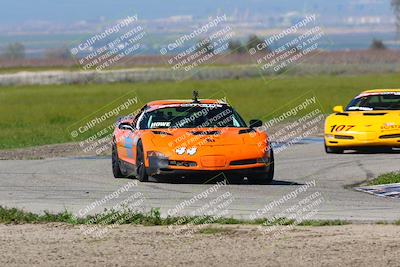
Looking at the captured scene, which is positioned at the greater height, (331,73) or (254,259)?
(254,259)

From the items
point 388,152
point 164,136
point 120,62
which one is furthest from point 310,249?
point 120,62

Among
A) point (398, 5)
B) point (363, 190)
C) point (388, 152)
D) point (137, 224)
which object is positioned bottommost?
point (398, 5)

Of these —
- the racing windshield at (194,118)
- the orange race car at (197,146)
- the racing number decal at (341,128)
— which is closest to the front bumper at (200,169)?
the orange race car at (197,146)

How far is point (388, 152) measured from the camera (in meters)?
27.6

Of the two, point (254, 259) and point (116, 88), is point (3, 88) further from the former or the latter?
point (254, 259)

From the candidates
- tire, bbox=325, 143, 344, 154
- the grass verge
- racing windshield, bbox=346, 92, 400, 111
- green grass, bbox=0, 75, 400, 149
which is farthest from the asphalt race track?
green grass, bbox=0, 75, 400, 149

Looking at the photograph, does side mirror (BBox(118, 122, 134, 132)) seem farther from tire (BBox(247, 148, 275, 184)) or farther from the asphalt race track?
tire (BBox(247, 148, 275, 184))

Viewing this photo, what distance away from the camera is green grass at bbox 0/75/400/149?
4059 cm

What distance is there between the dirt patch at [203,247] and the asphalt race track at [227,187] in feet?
5.03

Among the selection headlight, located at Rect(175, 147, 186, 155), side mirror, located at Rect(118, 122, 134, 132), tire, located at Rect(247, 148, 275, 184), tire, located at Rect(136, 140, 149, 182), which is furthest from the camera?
side mirror, located at Rect(118, 122, 134, 132)

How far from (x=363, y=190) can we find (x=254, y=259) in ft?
23.4

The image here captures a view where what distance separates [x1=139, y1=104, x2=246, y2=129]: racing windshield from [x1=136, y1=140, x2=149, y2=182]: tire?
2.38ft

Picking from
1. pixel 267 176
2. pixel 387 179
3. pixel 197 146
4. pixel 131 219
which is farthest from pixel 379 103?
pixel 131 219

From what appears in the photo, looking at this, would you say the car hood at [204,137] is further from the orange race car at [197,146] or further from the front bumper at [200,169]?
the front bumper at [200,169]
